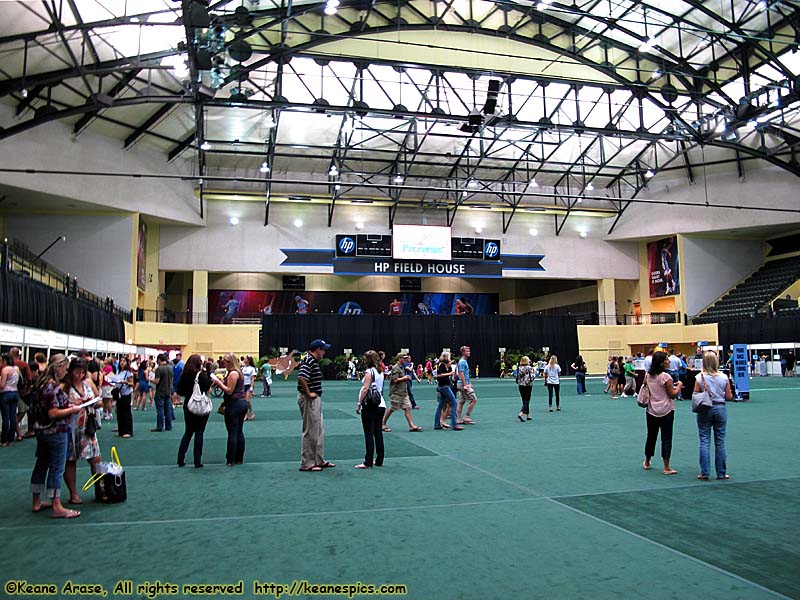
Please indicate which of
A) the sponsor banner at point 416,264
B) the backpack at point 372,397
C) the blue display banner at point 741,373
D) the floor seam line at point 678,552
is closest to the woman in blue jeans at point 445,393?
the backpack at point 372,397

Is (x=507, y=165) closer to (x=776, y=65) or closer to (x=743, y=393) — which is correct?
(x=776, y=65)

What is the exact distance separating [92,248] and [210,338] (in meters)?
8.59

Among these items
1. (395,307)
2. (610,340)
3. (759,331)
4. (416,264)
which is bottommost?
(610,340)

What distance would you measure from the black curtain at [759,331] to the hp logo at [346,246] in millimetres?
23898

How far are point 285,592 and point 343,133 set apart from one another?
32.7 m

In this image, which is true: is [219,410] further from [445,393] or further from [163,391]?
[445,393]

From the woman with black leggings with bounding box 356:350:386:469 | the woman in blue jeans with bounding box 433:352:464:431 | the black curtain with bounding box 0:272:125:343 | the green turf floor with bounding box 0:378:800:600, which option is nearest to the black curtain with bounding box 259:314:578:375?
the black curtain with bounding box 0:272:125:343

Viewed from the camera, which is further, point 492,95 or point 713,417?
point 492,95

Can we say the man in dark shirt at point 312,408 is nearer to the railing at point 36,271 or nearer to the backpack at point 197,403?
the backpack at point 197,403

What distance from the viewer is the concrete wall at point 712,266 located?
4097 centimetres

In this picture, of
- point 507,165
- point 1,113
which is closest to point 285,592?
point 1,113

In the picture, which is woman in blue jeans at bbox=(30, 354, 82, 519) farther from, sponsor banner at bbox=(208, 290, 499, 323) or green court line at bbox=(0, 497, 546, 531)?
sponsor banner at bbox=(208, 290, 499, 323)

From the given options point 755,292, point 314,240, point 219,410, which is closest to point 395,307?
point 314,240

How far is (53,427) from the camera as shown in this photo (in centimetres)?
529
